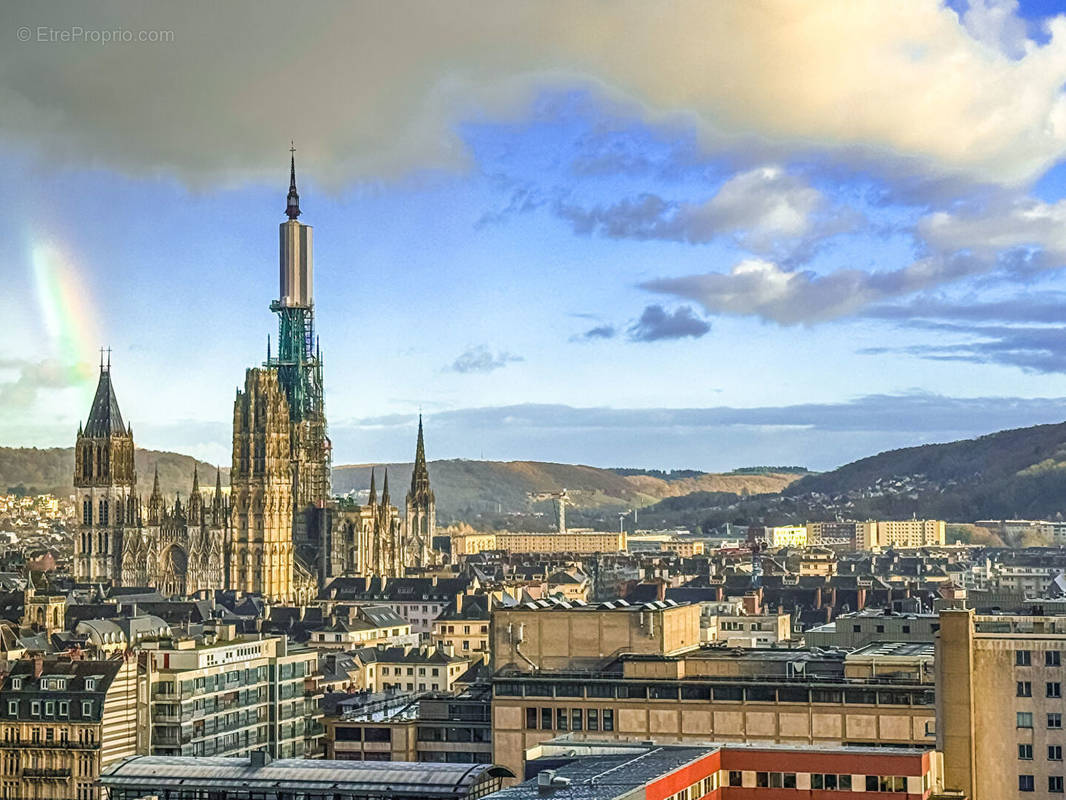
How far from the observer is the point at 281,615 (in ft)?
558

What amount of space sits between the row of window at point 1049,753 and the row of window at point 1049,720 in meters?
0.63

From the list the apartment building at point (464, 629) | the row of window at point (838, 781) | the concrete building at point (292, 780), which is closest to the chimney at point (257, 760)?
the concrete building at point (292, 780)

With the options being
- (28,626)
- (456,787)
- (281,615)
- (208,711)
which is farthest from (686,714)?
(281,615)

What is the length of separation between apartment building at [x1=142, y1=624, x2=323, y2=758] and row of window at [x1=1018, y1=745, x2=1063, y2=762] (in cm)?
4185

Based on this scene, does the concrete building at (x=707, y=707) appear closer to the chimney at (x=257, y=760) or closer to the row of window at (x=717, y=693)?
the row of window at (x=717, y=693)

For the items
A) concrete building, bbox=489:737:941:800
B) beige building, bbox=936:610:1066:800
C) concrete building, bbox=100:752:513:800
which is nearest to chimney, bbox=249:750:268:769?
concrete building, bbox=100:752:513:800

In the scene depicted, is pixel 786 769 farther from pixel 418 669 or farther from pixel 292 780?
pixel 418 669

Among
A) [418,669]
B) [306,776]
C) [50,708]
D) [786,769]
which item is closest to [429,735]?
[306,776]

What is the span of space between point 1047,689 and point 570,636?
26324 mm

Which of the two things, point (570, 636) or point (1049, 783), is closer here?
point (1049, 783)

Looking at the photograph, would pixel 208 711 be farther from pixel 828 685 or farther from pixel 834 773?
pixel 834 773

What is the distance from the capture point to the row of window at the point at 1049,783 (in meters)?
65.2

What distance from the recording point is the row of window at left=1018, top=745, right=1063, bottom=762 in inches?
2569

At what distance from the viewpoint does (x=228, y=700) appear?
96625mm
